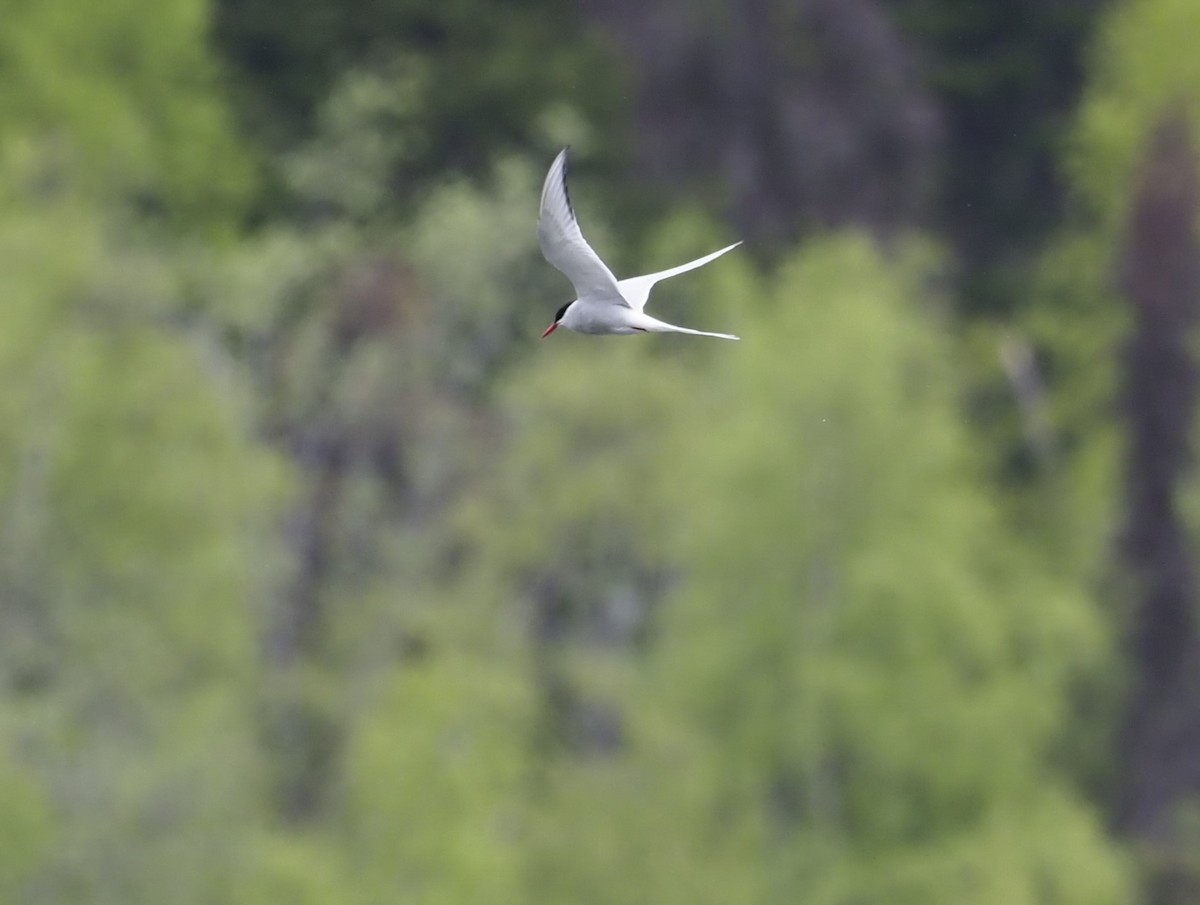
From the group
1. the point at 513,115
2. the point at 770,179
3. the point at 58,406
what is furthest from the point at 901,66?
the point at 58,406

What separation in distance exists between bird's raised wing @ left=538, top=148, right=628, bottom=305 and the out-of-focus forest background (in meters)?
11.2

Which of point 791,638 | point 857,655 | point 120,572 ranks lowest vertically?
point 857,655

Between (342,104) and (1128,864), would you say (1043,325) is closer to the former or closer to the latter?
(342,104)

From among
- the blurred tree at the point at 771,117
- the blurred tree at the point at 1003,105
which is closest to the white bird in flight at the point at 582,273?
the blurred tree at the point at 771,117

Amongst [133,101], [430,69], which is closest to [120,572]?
[430,69]

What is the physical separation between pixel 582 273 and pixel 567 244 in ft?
0.60

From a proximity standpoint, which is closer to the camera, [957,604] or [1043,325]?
[957,604]

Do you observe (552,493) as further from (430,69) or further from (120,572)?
(430,69)

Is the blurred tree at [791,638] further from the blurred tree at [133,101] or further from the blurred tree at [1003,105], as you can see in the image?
the blurred tree at [1003,105]

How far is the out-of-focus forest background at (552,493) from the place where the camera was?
25.4 m

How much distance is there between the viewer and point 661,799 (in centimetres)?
2583

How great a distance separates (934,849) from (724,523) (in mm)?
3314

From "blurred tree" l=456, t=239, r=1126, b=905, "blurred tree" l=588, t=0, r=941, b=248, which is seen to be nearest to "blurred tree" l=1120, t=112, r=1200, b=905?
"blurred tree" l=456, t=239, r=1126, b=905

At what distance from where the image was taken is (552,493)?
2855 cm
